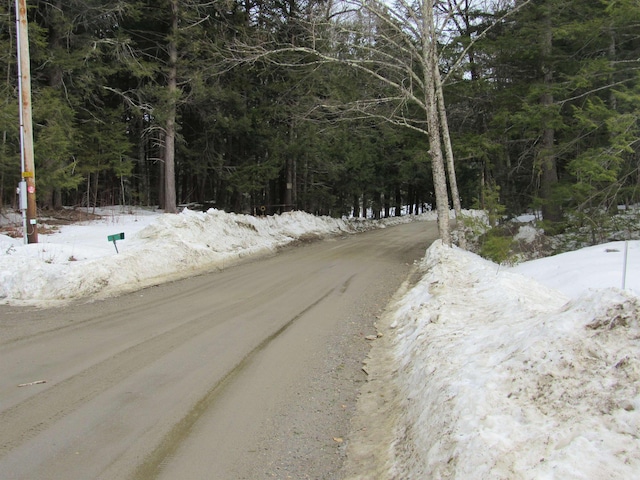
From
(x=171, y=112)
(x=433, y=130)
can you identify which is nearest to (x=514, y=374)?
(x=433, y=130)

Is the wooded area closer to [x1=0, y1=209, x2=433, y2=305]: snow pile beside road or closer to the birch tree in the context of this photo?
the birch tree

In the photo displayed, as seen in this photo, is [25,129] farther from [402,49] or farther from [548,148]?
[548,148]

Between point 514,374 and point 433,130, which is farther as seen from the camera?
point 433,130

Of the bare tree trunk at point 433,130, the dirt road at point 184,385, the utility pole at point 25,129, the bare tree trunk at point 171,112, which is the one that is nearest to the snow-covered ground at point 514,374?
the dirt road at point 184,385

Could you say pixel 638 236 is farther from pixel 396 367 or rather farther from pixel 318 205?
pixel 318 205

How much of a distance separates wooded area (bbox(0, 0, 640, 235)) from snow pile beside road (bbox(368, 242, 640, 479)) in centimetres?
800

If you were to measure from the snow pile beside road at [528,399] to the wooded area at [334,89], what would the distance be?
26.3 ft

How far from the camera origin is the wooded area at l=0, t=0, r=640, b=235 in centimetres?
1248

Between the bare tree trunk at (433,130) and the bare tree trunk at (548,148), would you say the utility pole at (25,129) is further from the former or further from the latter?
the bare tree trunk at (548,148)

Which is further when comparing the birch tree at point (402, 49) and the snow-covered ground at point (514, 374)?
the birch tree at point (402, 49)

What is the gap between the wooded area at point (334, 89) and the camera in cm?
1248

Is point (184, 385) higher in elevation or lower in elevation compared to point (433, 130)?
lower

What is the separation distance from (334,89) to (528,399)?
676 inches

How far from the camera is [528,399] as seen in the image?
9.67ft
